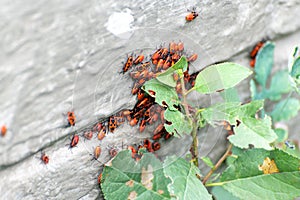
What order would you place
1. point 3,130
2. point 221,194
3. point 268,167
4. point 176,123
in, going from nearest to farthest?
point 3,130
point 176,123
point 268,167
point 221,194

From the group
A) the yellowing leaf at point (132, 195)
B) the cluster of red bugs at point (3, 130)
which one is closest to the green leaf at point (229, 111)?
the yellowing leaf at point (132, 195)

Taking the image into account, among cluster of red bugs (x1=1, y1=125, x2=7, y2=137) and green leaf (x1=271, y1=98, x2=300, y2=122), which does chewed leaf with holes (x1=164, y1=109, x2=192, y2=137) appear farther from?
green leaf (x1=271, y1=98, x2=300, y2=122)

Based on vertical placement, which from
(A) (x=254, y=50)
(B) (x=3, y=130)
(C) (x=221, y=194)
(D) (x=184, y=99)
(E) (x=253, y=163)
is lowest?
(C) (x=221, y=194)

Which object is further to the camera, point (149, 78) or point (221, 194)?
point (221, 194)

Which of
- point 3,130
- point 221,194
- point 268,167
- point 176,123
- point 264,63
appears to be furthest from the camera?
point 264,63

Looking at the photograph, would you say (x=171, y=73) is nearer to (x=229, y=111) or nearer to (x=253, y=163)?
(x=229, y=111)

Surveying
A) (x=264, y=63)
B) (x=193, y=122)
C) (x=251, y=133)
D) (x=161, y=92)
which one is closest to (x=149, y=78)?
(x=161, y=92)
